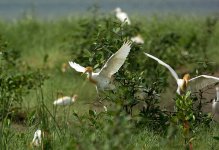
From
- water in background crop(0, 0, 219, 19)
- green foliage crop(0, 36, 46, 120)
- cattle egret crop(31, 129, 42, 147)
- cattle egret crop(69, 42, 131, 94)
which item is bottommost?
cattle egret crop(31, 129, 42, 147)

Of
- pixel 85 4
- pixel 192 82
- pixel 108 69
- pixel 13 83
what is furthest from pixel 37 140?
pixel 85 4

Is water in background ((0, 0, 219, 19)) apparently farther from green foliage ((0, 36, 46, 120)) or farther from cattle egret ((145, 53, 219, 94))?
cattle egret ((145, 53, 219, 94))

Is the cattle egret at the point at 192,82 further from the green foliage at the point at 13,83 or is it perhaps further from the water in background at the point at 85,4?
the water in background at the point at 85,4

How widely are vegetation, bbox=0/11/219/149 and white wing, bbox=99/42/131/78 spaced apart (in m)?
0.16

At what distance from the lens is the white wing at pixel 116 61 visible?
4859 millimetres

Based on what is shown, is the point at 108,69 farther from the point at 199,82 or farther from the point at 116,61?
the point at 199,82

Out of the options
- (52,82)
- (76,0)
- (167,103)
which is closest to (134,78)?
(167,103)

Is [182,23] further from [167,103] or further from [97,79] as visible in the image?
[97,79]

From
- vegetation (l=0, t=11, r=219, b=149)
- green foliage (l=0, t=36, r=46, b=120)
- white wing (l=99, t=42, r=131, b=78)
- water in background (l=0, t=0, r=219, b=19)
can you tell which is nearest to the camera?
vegetation (l=0, t=11, r=219, b=149)

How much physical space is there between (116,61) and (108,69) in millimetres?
112

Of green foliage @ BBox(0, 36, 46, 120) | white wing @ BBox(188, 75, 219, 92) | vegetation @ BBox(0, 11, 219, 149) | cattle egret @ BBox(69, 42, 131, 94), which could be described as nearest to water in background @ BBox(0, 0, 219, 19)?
vegetation @ BBox(0, 11, 219, 149)

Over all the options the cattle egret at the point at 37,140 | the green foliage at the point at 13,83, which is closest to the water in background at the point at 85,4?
the green foliage at the point at 13,83

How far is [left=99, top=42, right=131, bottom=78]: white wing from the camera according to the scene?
486 cm

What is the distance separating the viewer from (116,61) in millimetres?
4949
